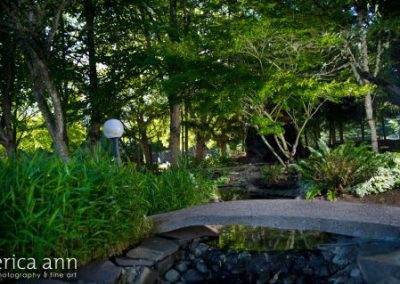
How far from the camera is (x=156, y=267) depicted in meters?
3.85

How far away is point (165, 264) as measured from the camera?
4012mm

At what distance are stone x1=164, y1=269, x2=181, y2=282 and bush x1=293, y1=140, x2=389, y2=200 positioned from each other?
3.62 metres

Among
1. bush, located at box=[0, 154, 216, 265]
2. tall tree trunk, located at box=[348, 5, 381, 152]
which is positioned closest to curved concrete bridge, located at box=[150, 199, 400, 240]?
bush, located at box=[0, 154, 216, 265]

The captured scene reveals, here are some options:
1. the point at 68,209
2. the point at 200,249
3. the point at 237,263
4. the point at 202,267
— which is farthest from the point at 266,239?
the point at 68,209

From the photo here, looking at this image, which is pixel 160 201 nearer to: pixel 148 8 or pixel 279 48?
pixel 279 48

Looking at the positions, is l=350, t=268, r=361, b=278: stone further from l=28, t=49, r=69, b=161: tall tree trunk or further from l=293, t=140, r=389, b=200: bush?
l=28, t=49, r=69, b=161: tall tree trunk

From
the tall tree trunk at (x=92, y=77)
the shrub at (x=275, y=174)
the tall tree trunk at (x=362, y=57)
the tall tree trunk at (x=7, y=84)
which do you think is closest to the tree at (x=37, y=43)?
the tall tree trunk at (x=7, y=84)

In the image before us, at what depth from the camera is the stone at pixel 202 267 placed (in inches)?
165

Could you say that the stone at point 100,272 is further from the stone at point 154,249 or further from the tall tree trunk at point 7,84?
the tall tree trunk at point 7,84

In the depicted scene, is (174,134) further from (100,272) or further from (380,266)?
(380,266)

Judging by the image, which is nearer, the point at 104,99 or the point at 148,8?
the point at 104,99

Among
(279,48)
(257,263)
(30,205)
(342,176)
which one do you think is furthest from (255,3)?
(30,205)

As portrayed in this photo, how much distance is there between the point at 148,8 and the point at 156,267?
967 centimetres

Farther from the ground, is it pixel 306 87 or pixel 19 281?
pixel 306 87
